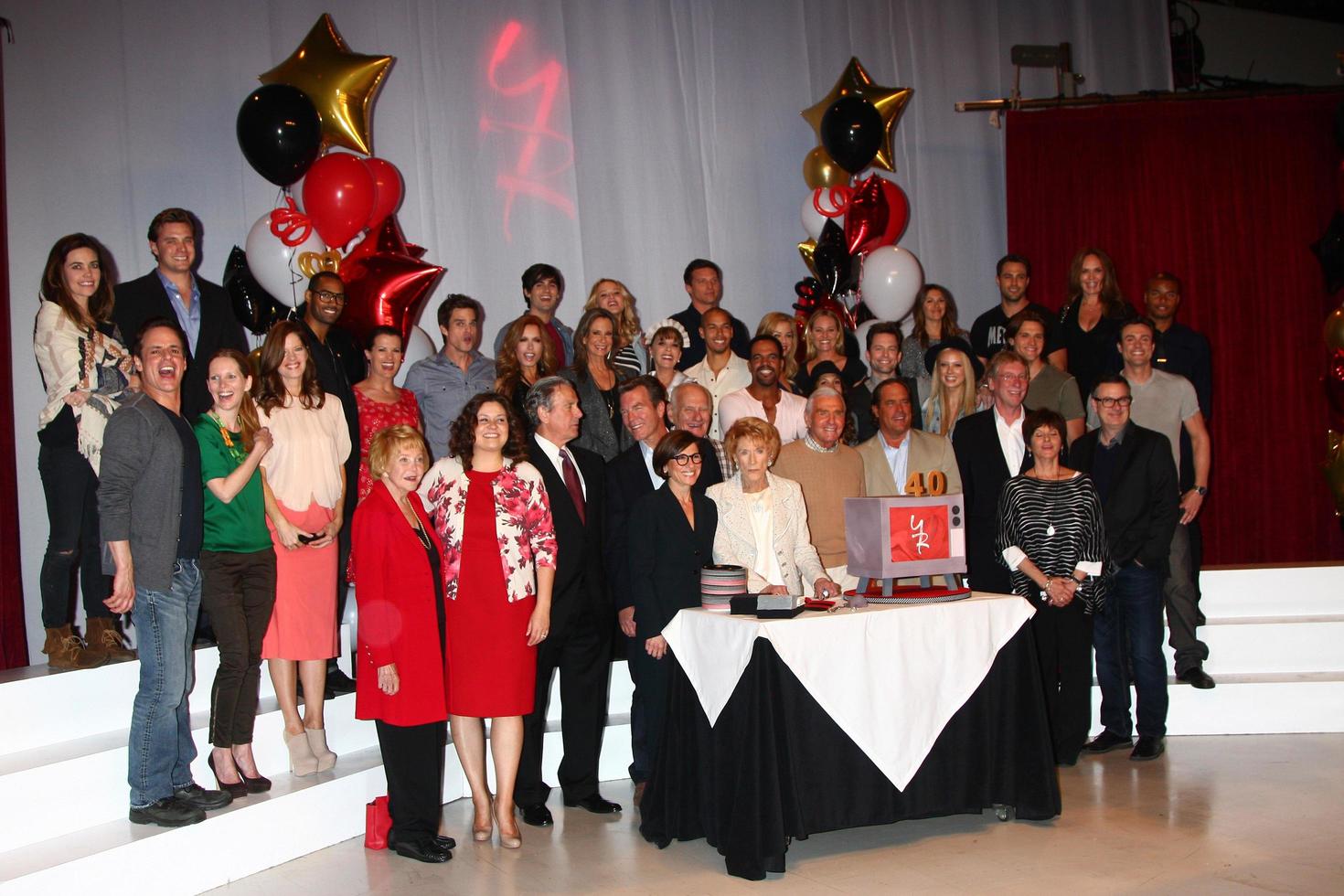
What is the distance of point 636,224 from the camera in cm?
788

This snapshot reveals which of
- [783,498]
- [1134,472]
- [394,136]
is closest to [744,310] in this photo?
[394,136]

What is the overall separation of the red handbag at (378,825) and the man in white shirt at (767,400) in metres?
2.20

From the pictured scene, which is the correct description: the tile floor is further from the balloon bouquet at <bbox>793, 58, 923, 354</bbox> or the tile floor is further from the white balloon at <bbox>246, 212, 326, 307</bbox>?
the balloon bouquet at <bbox>793, 58, 923, 354</bbox>

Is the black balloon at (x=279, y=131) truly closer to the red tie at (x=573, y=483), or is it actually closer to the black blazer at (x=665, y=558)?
the red tie at (x=573, y=483)

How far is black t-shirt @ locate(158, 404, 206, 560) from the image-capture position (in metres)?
3.87

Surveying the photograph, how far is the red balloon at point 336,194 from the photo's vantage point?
603cm

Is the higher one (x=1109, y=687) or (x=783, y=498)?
(x=783, y=498)

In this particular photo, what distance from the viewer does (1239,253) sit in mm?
8180

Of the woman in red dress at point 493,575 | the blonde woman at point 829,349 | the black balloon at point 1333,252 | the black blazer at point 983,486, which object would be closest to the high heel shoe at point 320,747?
the woman in red dress at point 493,575

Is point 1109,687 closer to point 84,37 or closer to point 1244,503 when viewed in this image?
point 1244,503

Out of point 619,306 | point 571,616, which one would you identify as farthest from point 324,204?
point 571,616

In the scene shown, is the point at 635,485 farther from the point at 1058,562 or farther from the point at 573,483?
the point at 1058,562

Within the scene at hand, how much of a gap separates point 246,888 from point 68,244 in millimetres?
2304

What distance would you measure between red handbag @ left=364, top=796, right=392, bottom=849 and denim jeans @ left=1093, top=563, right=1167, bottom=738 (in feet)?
10.1
